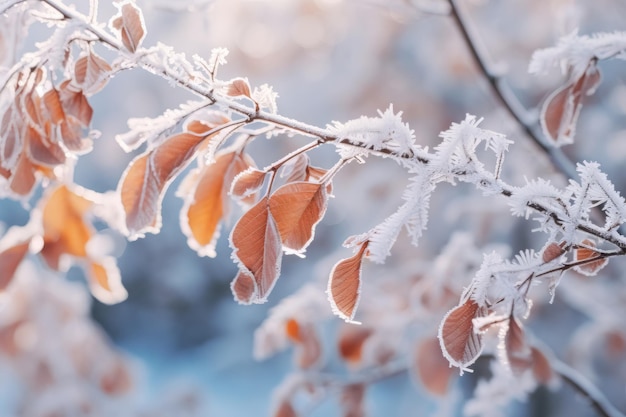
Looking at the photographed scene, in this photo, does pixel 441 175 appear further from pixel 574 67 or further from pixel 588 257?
pixel 574 67

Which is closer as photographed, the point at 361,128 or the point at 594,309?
the point at 361,128

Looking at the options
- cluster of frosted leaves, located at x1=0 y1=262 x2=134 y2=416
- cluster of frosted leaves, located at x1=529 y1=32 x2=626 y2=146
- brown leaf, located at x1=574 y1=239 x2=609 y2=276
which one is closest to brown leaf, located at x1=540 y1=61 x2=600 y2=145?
cluster of frosted leaves, located at x1=529 y1=32 x2=626 y2=146

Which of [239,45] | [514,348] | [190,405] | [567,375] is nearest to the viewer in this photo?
[514,348]

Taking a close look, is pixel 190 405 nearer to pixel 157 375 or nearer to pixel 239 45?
pixel 157 375

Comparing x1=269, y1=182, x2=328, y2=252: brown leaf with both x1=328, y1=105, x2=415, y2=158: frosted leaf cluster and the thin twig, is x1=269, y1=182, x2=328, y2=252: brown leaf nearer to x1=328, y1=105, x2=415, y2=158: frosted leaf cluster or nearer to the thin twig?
x1=328, y1=105, x2=415, y2=158: frosted leaf cluster

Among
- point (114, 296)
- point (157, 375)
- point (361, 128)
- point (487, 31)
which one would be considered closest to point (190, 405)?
point (157, 375)

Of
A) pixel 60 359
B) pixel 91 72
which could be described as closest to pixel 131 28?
pixel 91 72

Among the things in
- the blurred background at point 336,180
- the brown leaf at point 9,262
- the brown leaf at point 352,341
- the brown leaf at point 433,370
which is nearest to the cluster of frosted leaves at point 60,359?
the blurred background at point 336,180
